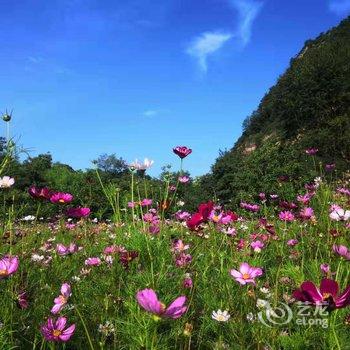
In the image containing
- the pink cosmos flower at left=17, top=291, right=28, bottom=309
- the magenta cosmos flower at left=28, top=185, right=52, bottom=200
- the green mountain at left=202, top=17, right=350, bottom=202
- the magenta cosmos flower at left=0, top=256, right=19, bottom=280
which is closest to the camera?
the magenta cosmos flower at left=0, top=256, right=19, bottom=280

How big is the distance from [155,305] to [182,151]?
2039 mm

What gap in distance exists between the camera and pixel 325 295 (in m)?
1.54

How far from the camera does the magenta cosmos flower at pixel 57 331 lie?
1.89 m

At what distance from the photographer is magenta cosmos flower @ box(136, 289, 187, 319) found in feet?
4.85

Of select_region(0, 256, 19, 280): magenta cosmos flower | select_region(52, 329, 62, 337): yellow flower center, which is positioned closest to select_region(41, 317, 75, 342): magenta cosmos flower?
select_region(52, 329, 62, 337): yellow flower center

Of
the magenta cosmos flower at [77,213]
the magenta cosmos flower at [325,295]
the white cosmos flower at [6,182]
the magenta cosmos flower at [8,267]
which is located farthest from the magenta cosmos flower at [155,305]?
the magenta cosmos flower at [77,213]

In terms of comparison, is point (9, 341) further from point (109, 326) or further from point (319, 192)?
point (319, 192)

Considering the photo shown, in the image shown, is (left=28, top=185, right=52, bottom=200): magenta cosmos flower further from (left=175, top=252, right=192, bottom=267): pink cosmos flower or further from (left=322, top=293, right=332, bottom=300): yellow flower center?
(left=322, top=293, right=332, bottom=300): yellow flower center

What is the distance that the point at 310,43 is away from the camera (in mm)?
58094

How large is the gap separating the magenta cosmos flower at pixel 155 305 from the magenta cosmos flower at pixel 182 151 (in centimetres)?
199

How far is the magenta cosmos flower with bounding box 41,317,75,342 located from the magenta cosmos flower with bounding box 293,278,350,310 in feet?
2.86

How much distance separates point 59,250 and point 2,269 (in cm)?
104

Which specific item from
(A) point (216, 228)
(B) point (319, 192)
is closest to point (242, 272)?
(A) point (216, 228)

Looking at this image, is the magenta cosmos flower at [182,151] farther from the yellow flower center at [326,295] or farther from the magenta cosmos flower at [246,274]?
the yellow flower center at [326,295]
